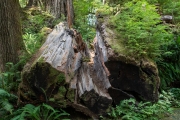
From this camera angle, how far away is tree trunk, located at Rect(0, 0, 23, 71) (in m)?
5.47

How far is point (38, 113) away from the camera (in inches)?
155

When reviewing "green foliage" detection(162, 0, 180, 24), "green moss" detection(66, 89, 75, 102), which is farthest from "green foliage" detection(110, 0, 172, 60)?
"green foliage" detection(162, 0, 180, 24)

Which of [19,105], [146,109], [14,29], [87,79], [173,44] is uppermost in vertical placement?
[14,29]

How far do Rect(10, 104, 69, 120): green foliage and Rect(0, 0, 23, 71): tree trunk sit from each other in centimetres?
196

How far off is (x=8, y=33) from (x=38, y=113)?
8.41 feet

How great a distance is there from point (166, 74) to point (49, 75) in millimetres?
4302

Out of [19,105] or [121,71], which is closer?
[19,105]

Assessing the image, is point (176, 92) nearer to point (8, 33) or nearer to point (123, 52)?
point (123, 52)

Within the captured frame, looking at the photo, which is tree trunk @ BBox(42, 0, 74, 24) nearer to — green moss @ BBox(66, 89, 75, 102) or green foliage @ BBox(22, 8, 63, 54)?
green foliage @ BBox(22, 8, 63, 54)

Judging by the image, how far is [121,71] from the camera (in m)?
5.15

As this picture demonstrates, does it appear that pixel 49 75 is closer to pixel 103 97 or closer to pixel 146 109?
pixel 103 97

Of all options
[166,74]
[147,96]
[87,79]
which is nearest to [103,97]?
[87,79]

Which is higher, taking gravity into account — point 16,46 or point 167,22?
point 167,22

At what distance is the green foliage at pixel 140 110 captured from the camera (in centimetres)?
448
